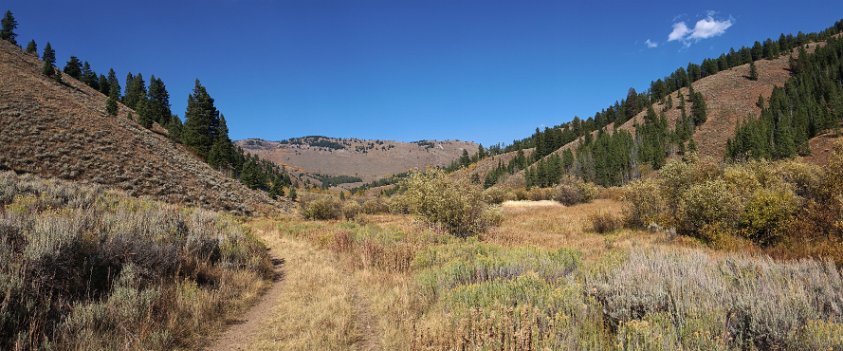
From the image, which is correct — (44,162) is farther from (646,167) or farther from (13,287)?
(646,167)

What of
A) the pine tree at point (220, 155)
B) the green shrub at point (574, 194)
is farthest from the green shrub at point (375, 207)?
the pine tree at point (220, 155)

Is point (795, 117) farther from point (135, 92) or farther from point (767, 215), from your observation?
point (135, 92)

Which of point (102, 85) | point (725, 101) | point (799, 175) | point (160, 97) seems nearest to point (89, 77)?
point (102, 85)

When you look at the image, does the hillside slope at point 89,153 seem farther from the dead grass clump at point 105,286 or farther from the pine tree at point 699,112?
the pine tree at point 699,112

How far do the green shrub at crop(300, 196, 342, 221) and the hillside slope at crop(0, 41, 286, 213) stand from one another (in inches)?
204

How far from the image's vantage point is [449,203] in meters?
16.6

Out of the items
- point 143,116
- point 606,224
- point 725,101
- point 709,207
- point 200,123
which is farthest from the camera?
point 725,101

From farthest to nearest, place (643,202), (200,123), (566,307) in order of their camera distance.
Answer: (200,123), (643,202), (566,307)

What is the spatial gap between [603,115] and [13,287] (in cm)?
17242

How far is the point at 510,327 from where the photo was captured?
437 centimetres

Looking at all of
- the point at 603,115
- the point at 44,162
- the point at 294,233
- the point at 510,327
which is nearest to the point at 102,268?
the point at 510,327

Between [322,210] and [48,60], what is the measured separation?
216 feet

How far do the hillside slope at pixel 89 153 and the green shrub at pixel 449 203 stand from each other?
1996 cm

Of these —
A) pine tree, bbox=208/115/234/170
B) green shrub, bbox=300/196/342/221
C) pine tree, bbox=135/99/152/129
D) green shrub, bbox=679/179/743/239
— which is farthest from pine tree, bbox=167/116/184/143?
green shrub, bbox=679/179/743/239
